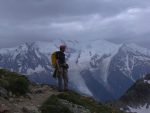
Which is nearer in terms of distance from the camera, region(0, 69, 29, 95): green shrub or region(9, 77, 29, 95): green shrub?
region(0, 69, 29, 95): green shrub

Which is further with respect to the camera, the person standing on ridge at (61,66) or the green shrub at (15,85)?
the person standing on ridge at (61,66)

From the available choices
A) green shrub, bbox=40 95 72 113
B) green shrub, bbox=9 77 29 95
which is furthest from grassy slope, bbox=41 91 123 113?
green shrub, bbox=9 77 29 95

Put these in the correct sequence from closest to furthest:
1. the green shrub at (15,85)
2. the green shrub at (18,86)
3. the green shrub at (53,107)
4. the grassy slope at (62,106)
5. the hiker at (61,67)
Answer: the green shrub at (53,107), the grassy slope at (62,106), the green shrub at (15,85), the green shrub at (18,86), the hiker at (61,67)

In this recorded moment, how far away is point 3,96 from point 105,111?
7464 millimetres

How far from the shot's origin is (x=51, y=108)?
80.5ft

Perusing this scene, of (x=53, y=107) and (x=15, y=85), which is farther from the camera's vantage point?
(x=15, y=85)

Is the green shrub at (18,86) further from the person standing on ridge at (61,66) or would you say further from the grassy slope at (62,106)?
the person standing on ridge at (61,66)

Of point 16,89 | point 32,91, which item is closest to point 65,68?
point 32,91

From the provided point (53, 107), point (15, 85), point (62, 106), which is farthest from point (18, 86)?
point (53, 107)

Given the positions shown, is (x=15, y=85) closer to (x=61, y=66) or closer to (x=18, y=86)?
(x=18, y=86)

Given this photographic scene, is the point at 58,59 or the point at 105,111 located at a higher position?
the point at 58,59

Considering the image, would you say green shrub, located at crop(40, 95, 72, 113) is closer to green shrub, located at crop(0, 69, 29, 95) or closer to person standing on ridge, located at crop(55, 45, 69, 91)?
green shrub, located at crop(0, 69, 29, 95)

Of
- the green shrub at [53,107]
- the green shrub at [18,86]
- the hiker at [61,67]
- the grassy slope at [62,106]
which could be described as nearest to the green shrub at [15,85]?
the green shrub at [18,86]

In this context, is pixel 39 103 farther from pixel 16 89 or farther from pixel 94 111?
pixel 94 111
